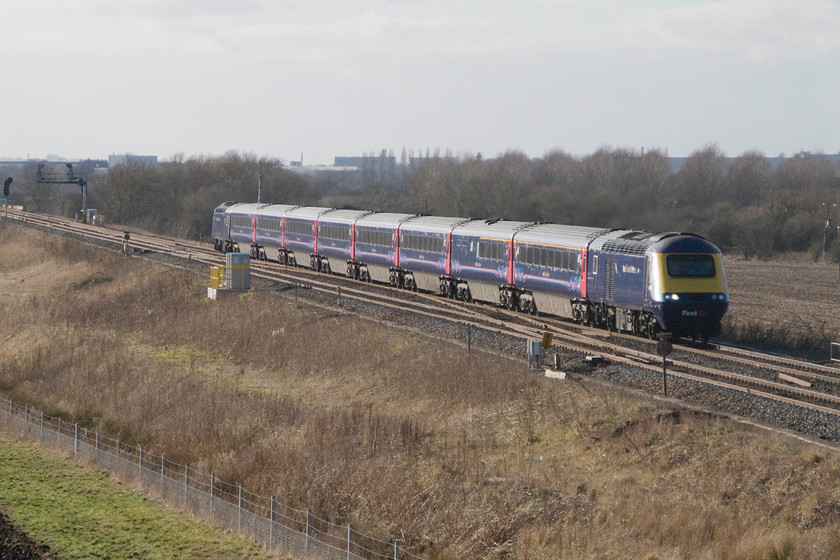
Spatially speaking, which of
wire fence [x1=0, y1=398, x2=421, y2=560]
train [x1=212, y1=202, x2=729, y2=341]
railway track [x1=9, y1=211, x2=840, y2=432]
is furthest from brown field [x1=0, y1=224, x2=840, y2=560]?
train [x1=212, y1=202, x2=729, y2=341]

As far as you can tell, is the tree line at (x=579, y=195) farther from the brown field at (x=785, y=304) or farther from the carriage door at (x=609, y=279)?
the carriage door at (x=609, y=279)

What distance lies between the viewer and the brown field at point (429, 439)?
17672mm

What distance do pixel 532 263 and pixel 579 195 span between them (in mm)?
39473

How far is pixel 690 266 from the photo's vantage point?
30672 mm

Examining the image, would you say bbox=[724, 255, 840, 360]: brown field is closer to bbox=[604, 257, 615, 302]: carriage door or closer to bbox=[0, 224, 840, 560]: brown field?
bbox=[0, 224, 840, 560]: brown field

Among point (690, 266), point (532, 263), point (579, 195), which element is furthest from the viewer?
point (579, 195)

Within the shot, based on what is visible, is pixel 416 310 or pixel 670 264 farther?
pixel 416 310

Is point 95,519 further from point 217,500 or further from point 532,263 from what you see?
point 532,263

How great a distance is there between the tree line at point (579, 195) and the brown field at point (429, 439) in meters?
30.3

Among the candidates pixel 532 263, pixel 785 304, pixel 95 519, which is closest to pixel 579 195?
pixel 785 304

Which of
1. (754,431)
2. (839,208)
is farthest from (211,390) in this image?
(839,208)

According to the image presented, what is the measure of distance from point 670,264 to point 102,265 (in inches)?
1384

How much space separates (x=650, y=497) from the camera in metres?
18.8

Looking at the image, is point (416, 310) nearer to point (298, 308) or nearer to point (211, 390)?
point (298, 308)
